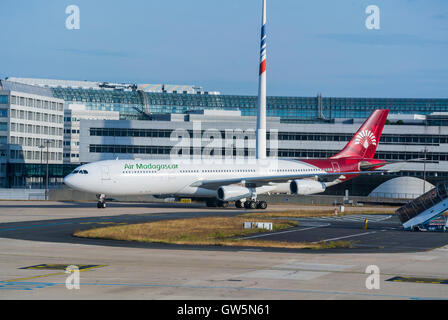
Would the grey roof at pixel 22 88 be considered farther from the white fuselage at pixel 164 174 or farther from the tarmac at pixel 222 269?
the tarmac at pixel 222 269

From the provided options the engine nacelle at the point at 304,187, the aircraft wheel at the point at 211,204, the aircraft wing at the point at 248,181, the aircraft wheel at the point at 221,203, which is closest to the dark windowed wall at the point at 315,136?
the aircraft wheel at the point at 211,204

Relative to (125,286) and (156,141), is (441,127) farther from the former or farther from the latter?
(125,286)

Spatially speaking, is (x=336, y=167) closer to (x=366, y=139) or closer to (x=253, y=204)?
(x=366, y=139)

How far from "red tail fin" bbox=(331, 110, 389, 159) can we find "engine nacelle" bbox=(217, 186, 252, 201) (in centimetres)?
1775

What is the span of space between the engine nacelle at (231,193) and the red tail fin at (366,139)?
17.7 m

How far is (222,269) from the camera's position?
1004 inches

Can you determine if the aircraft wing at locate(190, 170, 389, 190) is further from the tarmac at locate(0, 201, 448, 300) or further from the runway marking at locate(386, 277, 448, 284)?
the runway marking at locate(386, 277, 448, 284)

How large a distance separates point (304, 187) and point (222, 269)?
152 ft

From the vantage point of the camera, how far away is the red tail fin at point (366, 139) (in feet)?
267

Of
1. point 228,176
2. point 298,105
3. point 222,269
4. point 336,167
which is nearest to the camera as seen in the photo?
point 222,269

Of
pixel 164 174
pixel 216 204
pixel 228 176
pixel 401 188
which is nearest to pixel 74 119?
pixel 401 188
